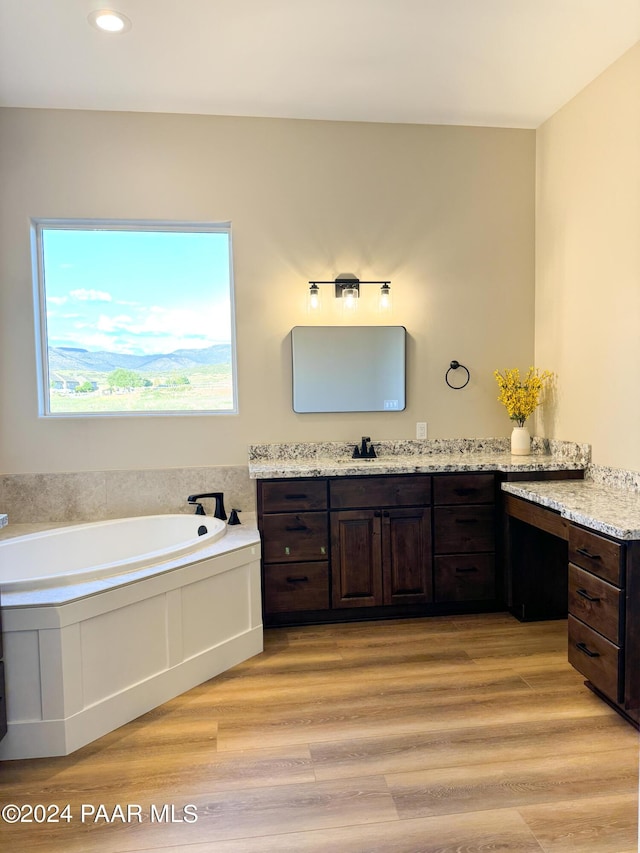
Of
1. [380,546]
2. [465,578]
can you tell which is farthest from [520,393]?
[380,546]

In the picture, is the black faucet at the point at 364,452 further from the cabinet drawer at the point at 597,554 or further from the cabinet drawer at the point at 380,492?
the cabinet drawer at the point at 597,554

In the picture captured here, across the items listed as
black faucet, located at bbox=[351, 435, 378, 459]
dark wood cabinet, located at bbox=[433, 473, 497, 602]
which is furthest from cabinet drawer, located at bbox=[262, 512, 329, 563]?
dark wood cabinet, located at bbox=[433, 473, 497, 602]

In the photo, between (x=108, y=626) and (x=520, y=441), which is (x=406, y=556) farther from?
(x=108, y=626)

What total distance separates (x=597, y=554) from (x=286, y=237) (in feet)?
8.20

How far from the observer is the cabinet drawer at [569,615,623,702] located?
215cm

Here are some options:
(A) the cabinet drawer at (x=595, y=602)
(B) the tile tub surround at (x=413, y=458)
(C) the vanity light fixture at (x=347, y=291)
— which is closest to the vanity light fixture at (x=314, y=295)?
(C) the vanity light fixture at (x=347, y=291)

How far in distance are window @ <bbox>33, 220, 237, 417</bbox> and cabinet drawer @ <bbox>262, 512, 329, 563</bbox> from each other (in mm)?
878

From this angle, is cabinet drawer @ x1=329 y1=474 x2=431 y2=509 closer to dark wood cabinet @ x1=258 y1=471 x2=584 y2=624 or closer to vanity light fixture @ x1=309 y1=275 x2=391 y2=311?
dark wood cabinet @ x1=258 y1=471 x2=584 y2=624

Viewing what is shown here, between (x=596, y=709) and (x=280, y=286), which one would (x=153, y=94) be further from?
(x=596, y=709)

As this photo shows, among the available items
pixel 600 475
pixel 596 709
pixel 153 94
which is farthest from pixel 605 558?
pixel 153 94

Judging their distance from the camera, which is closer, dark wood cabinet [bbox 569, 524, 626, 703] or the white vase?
dark wood cabinet [bbox 569, 524, 626, 703]

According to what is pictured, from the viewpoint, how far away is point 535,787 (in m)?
1.85

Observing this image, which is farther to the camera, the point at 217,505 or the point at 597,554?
the point at 217,505

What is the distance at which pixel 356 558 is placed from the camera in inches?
126
